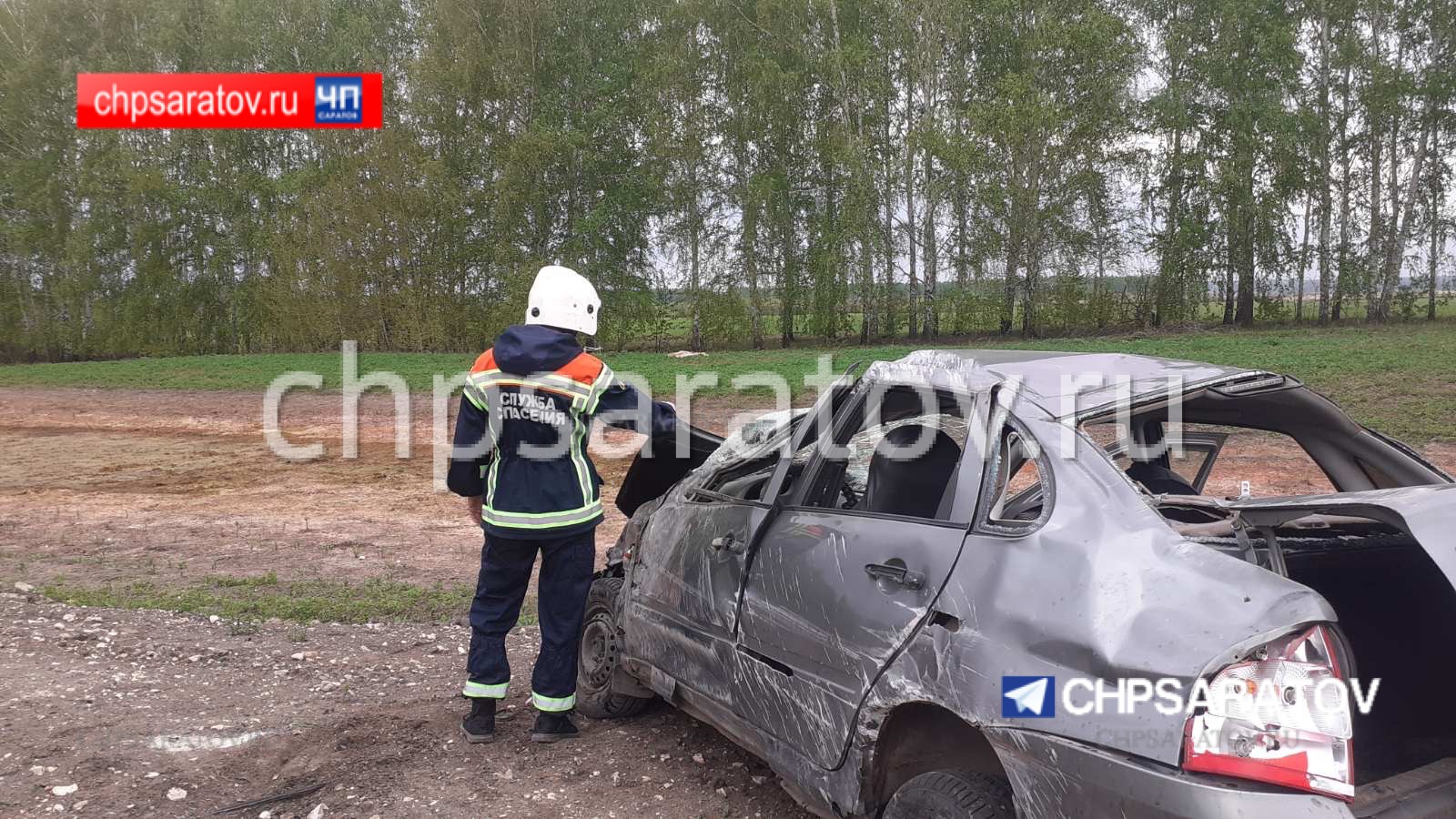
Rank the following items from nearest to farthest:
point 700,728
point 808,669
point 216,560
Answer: point 808,669 < point 700,728 < point 216,560

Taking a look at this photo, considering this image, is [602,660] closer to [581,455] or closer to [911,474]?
[581,455]

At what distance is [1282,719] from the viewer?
207cm

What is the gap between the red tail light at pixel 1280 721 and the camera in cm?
205

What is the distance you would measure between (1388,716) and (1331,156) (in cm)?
3257

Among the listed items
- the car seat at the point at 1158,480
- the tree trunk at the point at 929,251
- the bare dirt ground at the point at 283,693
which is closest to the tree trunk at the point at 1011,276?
the tree trunk at the point at 929,251

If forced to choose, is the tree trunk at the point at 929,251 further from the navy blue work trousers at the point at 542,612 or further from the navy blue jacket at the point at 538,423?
the navy blue work trousers at the point at 542,612

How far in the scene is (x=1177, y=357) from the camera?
64.8 feet

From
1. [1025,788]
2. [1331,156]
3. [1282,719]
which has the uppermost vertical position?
[1331,156]

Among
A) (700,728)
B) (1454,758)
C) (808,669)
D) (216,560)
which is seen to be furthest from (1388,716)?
(216,560)

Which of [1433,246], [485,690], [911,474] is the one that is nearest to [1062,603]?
[911,474]

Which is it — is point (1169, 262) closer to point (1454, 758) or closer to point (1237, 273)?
point (1237, 273)

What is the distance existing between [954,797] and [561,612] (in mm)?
2281

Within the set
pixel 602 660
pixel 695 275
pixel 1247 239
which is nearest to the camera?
pixel 602 660

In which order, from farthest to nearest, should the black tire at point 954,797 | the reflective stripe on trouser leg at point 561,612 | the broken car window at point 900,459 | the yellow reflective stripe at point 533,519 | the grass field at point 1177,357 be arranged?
1. the grass field at point 1177,357
2. the reflective stripe on trouser leg at point 561,612
3. the yellow reflective stripe at point 533,519
4. the broken car window at point 900,459
5. the black tire at point 954,797
